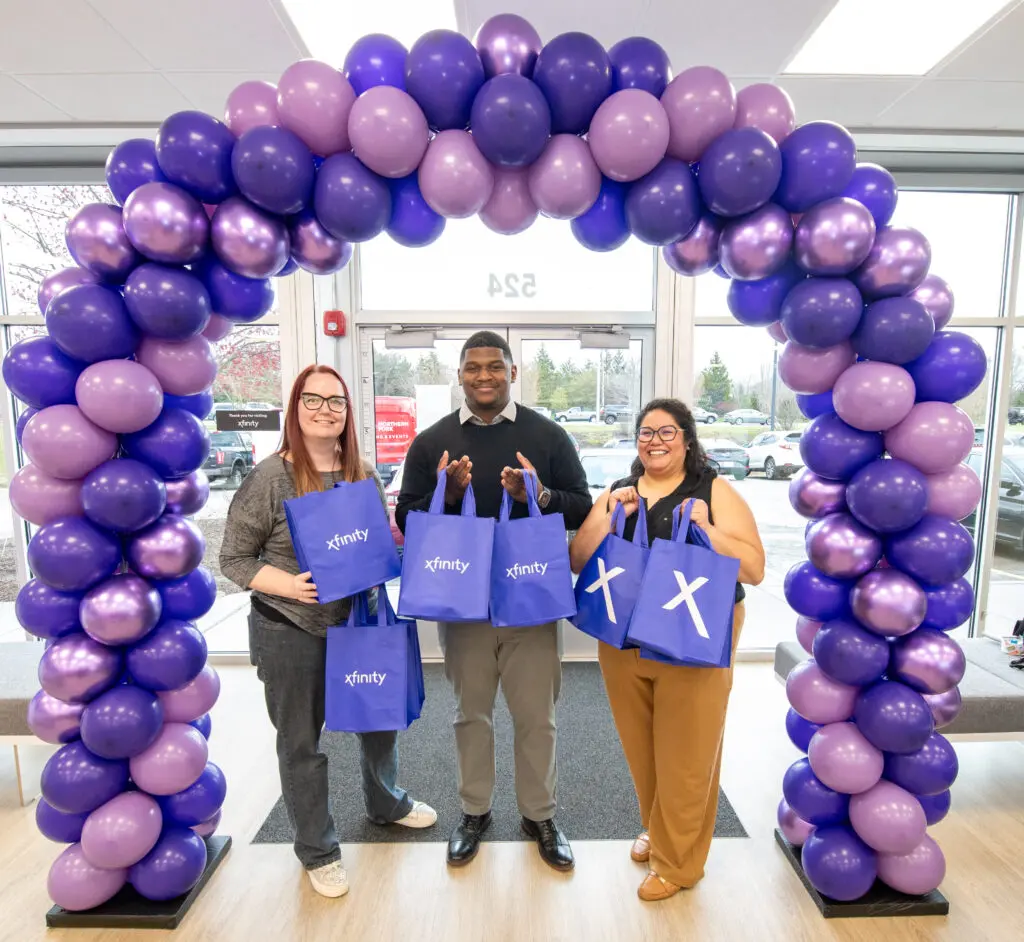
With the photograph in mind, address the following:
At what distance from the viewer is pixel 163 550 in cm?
178

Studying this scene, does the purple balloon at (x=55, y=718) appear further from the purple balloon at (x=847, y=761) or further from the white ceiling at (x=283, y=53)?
the white ceiling at (x=283, y=53)

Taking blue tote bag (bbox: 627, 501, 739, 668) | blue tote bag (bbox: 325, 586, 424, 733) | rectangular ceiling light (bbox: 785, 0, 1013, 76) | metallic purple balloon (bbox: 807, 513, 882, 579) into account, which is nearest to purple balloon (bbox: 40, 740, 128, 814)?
blue tote bag (bbox: 325, 586, 424, 733)

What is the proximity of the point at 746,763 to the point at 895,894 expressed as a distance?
0.86 metres

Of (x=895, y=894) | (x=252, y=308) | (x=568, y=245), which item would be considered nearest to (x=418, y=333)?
(x=568, y=245)

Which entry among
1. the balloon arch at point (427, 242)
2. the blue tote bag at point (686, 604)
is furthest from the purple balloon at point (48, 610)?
the blue tote bag at point (686, 604)

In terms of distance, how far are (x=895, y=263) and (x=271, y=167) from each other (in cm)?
166

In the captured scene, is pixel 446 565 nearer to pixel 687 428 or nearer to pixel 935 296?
pixel 687 428

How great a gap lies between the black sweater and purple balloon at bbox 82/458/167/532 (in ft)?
2.35

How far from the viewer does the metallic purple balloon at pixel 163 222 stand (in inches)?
62.6

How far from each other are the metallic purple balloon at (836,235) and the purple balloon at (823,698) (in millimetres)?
1195

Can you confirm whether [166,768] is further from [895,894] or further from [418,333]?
[418,333]

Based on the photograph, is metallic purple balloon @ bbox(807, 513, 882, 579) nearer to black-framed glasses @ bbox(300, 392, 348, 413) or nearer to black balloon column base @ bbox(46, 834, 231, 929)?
black-framed glasses @ bbox(300, 392, 348, 413)

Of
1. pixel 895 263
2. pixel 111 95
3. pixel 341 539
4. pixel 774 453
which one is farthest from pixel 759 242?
pixel 111 95

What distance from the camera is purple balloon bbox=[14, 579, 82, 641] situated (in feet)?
5.76
